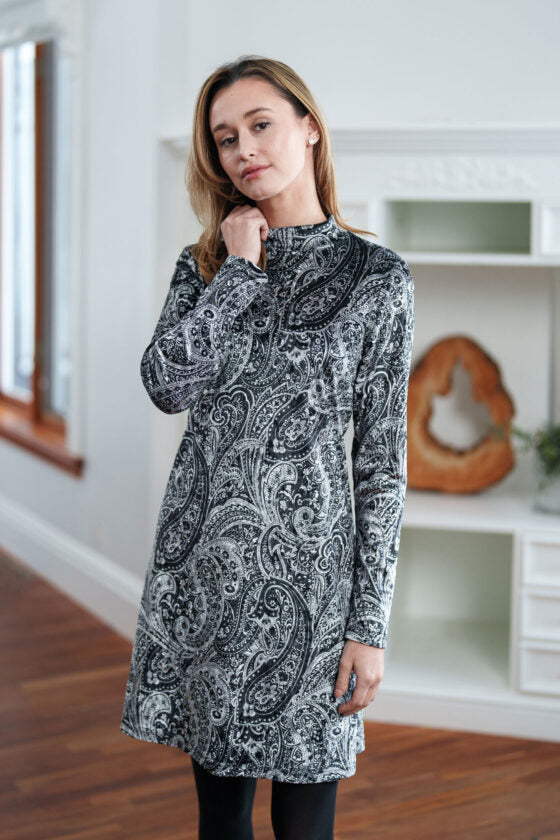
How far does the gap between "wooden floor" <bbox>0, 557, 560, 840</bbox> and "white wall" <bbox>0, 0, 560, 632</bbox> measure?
595 mm

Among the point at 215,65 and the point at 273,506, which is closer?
the point at 273,506

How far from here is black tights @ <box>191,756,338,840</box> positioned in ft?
4.65

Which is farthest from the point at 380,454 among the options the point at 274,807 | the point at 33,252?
the point at 33,252

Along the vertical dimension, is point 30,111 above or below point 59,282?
above

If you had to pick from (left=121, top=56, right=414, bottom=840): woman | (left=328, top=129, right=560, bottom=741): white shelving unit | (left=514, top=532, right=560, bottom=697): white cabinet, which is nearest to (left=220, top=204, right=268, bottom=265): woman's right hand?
(left=121, top=56, right=414, bottom=840): woman

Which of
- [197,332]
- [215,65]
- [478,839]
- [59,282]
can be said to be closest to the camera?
[197,332]

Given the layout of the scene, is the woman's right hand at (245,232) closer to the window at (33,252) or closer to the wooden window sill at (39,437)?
the wooden window sill at (39,437)

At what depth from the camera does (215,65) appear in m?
3.16

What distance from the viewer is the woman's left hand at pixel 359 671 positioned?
138 centimetres

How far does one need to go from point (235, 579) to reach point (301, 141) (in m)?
0.64

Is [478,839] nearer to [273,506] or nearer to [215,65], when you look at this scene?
[273,506]

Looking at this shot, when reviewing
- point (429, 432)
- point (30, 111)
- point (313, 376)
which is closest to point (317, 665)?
point (313, 376)

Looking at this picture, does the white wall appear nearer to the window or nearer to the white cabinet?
the window

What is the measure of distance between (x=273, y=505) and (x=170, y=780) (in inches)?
56.4
